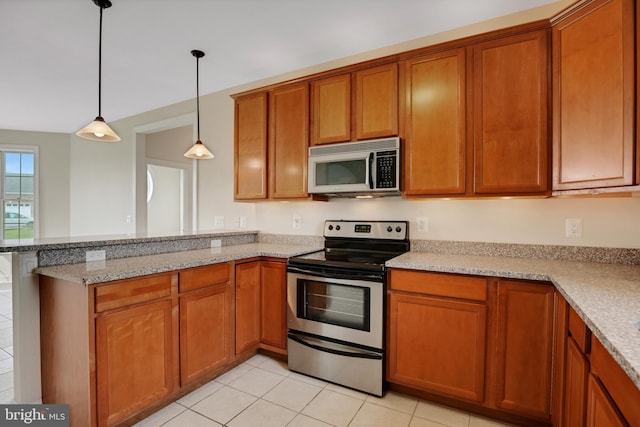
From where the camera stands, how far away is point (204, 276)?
2.12 meters

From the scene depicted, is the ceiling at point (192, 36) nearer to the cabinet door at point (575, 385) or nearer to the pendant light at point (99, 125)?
the pendant light at point (99, 125)

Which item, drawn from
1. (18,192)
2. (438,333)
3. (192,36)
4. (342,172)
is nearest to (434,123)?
(342,172)

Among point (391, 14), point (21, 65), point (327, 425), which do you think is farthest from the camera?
point (21, 65)

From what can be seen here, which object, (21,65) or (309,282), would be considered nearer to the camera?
(309,282)

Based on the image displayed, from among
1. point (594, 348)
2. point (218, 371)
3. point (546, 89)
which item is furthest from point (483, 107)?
point (218, 371)

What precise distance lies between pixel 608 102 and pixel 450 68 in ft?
3.05

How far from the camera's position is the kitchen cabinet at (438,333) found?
71.7 inches

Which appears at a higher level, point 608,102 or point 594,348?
point 608,102

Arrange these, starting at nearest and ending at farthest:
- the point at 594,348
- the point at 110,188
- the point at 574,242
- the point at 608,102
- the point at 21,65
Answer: the point at 594,348
the point at 608,102
the point at 574,242
the point at 21,65
the point at 110,188

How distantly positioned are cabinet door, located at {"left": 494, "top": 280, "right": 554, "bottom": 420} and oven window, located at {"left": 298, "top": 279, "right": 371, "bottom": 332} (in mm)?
796

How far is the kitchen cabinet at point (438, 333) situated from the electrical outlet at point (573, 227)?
780 mm

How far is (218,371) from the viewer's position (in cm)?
230

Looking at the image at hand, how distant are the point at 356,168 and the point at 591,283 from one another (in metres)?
1.54

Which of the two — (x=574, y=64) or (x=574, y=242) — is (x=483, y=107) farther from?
(x=574, y=242)
